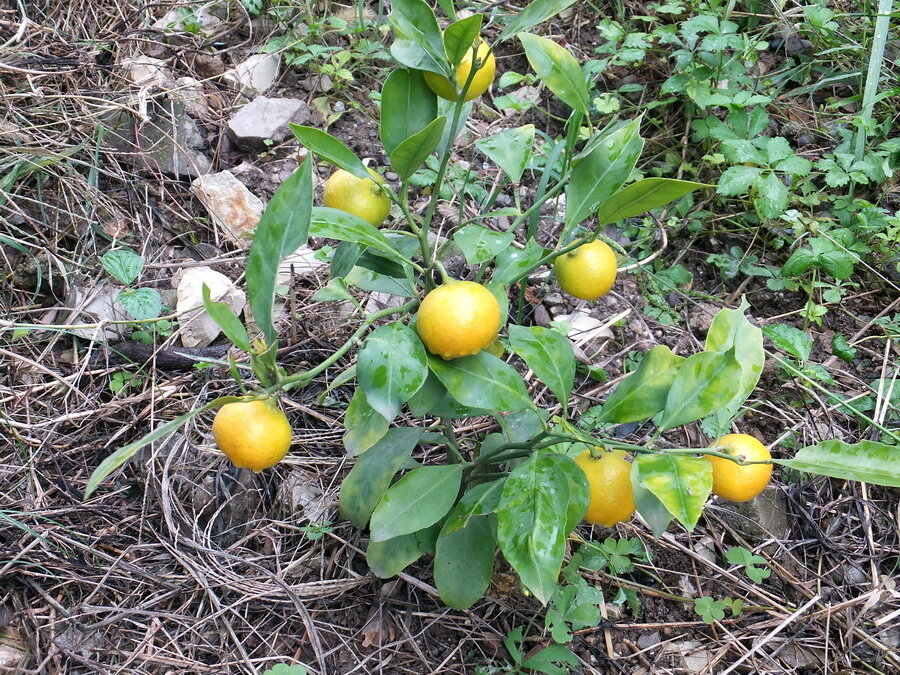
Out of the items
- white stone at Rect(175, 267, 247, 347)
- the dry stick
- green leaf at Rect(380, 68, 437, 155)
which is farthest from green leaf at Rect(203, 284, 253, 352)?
the dry stick

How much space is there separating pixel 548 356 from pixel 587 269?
19 centimetres

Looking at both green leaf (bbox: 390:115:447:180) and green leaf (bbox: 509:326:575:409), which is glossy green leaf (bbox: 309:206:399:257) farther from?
green leaf (bbox: 509:326:575:409)

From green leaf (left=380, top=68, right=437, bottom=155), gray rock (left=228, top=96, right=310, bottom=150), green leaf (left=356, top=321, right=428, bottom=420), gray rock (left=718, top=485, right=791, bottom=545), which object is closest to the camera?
green leaf (left=356, top=321, right=428, bottom=420)

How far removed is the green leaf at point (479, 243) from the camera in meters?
1.12

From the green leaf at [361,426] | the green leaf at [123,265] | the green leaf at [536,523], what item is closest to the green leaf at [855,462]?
the green leaf at [536,523]

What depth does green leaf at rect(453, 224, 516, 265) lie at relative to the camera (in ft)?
3.67

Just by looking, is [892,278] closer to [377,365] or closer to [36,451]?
[377,365]

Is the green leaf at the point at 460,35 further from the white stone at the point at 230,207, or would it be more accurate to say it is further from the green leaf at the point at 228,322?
the white stone at the point at 230,207

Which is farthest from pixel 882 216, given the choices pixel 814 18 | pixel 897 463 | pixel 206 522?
pixel 206 522

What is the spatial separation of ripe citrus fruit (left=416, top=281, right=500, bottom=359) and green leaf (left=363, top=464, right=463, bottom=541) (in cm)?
36

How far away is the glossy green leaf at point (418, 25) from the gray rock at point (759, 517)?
54.0 inches

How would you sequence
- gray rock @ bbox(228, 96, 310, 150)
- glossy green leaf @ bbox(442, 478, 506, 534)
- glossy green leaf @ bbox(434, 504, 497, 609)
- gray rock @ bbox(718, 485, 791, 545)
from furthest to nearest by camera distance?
gray rock @ bbox(228, 96, 310, 150) < gray rock @ bbox(718, 485, 791, 545) < glossy green leaf @ bbox(434, 504, 497, 609) < glossy green leaf @ bbox(442, 478, 506, 534)

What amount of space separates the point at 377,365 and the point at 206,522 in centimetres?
91

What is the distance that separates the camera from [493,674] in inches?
59.1
